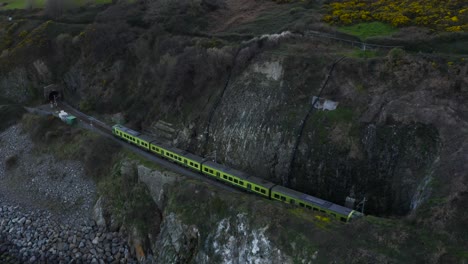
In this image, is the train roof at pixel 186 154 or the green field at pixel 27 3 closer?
the train roof at pixel 186 154

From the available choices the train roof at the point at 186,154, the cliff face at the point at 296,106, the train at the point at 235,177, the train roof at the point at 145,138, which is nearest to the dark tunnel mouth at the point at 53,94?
the cliff face at the point at 296,106

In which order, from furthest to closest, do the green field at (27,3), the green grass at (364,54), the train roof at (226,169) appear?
Result: the green field at (27,3) < the green grass at (364,54) < the train roof at (226,169)

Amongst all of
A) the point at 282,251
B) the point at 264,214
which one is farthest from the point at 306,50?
the point at 282,251

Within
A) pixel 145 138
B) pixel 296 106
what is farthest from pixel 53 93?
pixel 296 106

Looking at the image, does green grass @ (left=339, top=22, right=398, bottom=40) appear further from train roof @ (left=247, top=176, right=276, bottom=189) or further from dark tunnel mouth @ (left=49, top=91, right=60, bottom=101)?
dark tunnel mouth @ (left=49, top=91, right=60, bottom=101)

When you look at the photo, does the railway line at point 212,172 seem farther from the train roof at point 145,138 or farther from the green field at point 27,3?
the green field at point 27,3

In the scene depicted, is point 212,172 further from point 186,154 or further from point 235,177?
point 186,154

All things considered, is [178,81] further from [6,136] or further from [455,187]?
[455,187]
